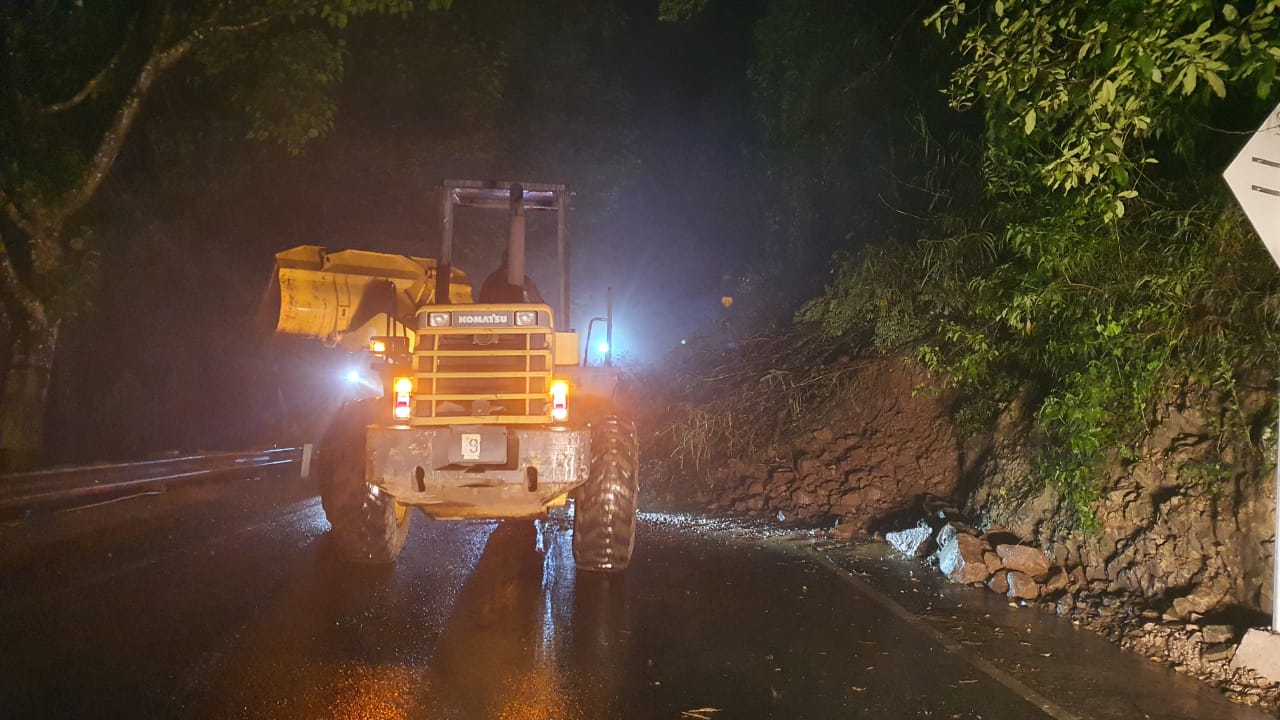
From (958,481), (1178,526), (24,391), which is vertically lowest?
(1178,526)

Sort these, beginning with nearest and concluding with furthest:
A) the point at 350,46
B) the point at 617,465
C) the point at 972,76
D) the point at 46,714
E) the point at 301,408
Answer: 1. the point at 46,714
2. the point at 972,76
3. the point at 617,465
4. the point at 350,46
5. the point at 301,408

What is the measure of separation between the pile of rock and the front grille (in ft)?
12.9

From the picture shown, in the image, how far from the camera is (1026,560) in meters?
8.03

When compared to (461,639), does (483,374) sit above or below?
above

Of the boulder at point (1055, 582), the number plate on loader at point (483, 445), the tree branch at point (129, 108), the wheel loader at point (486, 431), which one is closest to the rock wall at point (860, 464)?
the boulder at point (1055, 582)

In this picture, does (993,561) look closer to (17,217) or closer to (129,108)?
(129,108)

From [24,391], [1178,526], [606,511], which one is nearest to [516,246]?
[606,511]

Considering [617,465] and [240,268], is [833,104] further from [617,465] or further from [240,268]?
[240,268]

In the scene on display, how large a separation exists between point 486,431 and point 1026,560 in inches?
189

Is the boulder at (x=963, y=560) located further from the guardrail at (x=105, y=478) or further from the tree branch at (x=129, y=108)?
the tree branch at (x=129, y=108)

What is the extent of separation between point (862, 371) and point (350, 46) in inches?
444

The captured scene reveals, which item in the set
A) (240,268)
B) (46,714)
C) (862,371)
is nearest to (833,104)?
(862,371)

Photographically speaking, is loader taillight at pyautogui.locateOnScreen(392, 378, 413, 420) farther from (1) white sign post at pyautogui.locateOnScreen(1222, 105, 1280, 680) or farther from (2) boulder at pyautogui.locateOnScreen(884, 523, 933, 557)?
(1) white sign post at pyautogui.locateOnScreen(1222, 105, 1280, 680)

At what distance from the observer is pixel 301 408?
23.2 metres
